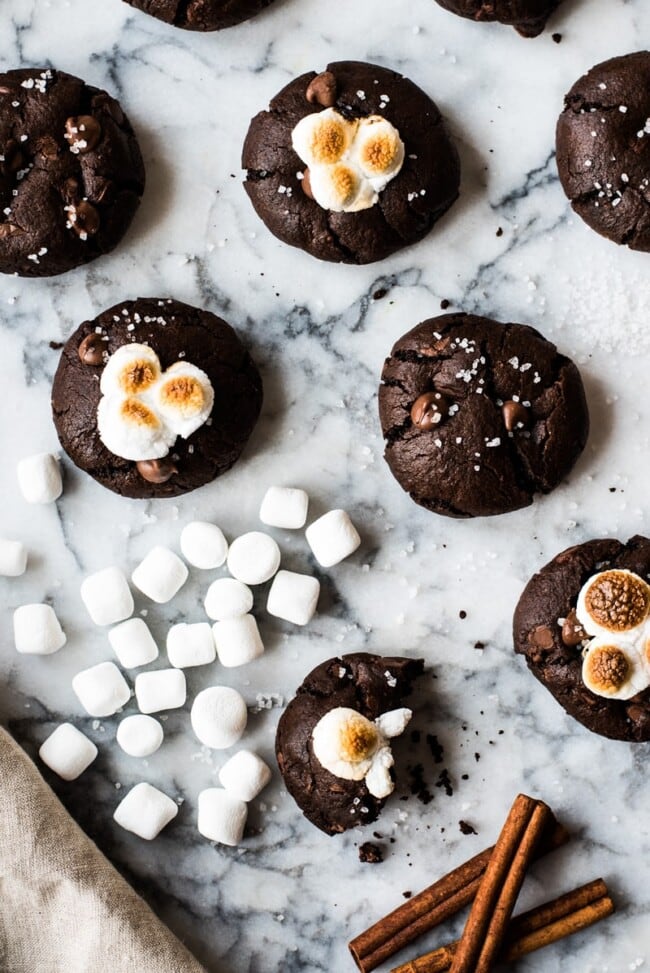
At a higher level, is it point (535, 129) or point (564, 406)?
point (535, 129)

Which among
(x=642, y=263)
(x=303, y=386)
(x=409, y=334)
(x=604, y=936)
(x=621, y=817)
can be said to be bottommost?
(x=604, y=936)

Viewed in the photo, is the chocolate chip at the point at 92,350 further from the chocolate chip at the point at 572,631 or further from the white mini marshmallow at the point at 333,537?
the chocolate chip at the point at 572,631

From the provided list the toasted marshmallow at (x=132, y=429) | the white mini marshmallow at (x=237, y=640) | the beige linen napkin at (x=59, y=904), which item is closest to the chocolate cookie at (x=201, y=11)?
the toasted marshmallow at (x=132, y=429)

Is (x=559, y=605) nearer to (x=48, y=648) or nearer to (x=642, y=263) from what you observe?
(x=642, y=263)

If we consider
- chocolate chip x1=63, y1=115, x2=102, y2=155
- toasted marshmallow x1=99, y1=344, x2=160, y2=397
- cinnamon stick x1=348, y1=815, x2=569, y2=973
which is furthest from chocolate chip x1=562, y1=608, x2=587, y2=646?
chocolate chip x1=63, y1=115, x2=102, y2=155

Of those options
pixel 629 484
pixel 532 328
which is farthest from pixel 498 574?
pixel 532 328

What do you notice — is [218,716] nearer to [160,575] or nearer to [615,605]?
[160,575]
